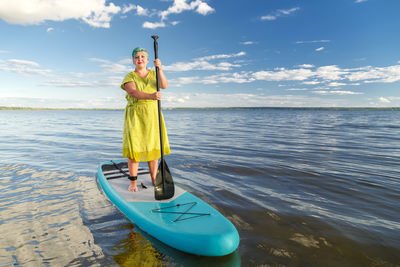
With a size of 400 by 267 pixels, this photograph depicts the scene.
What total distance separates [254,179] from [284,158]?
9.87ft

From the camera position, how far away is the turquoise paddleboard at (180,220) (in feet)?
9.02

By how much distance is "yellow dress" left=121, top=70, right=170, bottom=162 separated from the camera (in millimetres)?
4027

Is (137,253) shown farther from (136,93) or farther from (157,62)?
(157,62)

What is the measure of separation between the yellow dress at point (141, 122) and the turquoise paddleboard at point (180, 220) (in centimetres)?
78

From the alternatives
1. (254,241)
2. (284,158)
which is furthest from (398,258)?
(284,158)

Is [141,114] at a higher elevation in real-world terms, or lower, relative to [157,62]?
lower

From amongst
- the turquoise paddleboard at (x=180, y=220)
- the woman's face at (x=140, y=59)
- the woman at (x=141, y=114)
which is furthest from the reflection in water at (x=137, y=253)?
the woman's face at (x=140, y=59)

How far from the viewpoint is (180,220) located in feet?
10.5

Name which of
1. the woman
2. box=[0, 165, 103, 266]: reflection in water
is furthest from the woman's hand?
box=[0, 165, 103, 266]: reflection in water

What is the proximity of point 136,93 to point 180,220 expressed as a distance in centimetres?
215

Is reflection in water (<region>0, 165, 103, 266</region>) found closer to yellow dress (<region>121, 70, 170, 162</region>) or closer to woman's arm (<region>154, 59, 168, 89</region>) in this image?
yellow dress (<region>121, 70, 170, 162</region>)

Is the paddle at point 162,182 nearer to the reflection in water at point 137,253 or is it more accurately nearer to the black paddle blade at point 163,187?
the black paddle blade at point 163,187

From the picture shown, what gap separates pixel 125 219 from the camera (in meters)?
3.91

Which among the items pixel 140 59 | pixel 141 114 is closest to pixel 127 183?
pixel 141 114
